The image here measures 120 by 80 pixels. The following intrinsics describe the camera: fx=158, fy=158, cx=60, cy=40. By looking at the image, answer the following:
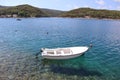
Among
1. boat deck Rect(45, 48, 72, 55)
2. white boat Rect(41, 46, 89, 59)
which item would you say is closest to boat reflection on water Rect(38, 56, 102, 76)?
white boat Rect(41, 46, 89, 59)

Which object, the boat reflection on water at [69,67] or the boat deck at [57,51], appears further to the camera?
the boat deck at [57,51]

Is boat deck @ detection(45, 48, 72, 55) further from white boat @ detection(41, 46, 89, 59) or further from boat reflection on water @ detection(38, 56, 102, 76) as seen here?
boat reflection on water @ detection(38, 56, 102, 76)

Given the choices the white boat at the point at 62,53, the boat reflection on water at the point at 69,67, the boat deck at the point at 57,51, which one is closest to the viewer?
the boat reflection on water at the point at 69,67

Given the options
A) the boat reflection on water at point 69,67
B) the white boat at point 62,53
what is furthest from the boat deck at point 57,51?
the boat reflection on water at point 69,67

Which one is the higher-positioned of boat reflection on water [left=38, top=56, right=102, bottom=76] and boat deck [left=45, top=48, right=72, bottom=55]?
boat deck [left=45, top=48, right=72, bottom=55]

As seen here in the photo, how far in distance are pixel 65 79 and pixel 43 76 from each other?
3.56 m

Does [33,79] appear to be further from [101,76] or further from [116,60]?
[116,60]

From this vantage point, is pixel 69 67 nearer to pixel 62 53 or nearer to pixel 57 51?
pixel 62 53

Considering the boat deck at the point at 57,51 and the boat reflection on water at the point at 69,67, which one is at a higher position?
the boat deck at the point at 57,51

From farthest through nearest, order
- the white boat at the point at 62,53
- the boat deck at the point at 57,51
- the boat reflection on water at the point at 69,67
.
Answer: the boat deck at the point at 57,51 < the white boat at the point at 62,53 < the boat reflection on water at the point at 69,67

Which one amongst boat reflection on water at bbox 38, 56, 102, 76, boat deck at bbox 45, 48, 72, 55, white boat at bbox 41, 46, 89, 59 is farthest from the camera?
boat deck at bbox 45, 48, 72, 55

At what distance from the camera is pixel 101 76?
25.4m

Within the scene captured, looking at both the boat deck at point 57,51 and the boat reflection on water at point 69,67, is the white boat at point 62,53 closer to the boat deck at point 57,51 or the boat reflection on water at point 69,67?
the boat deck at point 57,51

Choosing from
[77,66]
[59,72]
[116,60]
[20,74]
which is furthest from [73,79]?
[116,60]
